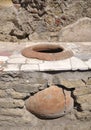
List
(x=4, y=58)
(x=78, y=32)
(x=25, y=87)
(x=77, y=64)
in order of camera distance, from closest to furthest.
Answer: (x=25, y=87)
(x=77, y=64)
(x=4, y=58)
(x=78, y=32)

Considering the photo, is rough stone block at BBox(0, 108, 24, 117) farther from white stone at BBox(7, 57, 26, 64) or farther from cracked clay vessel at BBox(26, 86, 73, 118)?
white stone at BBox(7, 57, 26, 64)

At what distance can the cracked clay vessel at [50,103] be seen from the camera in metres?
2.81

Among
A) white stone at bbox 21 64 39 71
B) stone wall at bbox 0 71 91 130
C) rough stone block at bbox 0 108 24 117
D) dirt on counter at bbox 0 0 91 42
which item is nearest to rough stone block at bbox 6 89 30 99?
stone wall at bbox 0 71 91 130

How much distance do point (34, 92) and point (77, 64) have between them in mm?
624

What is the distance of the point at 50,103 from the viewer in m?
A: 2.81

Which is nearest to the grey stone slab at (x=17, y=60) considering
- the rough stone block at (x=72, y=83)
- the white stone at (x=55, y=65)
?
the white stone at (x=55, y=65)

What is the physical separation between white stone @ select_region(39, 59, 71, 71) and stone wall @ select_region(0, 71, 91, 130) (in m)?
0.07

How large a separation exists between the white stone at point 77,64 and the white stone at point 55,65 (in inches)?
2.4

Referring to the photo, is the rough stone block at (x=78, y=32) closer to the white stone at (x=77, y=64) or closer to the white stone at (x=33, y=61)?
the white stone at (x=77, y=64)

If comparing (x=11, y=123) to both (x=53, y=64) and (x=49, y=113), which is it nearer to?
(x=49, y=113)

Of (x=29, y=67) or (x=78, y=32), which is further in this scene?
(x=78, y=32)

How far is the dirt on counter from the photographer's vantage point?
12.6 feet

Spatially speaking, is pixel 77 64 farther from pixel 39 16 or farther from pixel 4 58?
pixel 39 16

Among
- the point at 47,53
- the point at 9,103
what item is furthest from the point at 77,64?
the point at 9,103
